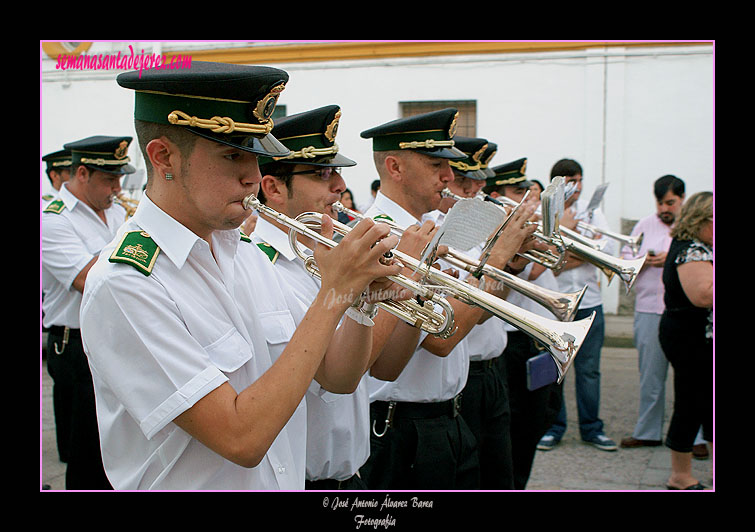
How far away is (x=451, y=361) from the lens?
3578 mm

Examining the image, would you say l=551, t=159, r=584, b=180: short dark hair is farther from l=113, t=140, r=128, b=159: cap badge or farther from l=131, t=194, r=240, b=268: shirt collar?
l=131, t=194, r=240, b=268: shirt collar

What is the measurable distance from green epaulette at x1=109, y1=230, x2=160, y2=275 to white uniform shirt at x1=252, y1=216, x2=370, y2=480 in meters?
0.86

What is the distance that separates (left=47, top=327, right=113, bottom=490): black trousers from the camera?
441 centimetres

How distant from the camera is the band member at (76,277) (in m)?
4.45

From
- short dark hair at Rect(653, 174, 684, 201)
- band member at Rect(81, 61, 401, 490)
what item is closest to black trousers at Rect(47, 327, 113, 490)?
band member at Rect(81, 61, 401, 490)

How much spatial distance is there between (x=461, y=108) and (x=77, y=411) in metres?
7.87

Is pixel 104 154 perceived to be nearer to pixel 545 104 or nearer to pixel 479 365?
pixel 479 365

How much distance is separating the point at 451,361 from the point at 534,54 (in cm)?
802

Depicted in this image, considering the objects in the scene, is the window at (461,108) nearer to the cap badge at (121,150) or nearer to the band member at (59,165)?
the band member at (59,165)

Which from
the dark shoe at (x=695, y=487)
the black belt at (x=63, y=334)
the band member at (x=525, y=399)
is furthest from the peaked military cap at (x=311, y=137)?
the dark shoe at (x=695, y=487)

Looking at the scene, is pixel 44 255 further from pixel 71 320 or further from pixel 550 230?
pixel 550 230

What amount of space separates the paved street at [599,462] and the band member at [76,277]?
0.31 metres

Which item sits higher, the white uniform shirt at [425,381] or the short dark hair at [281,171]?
the short dark hair at [281,171]
